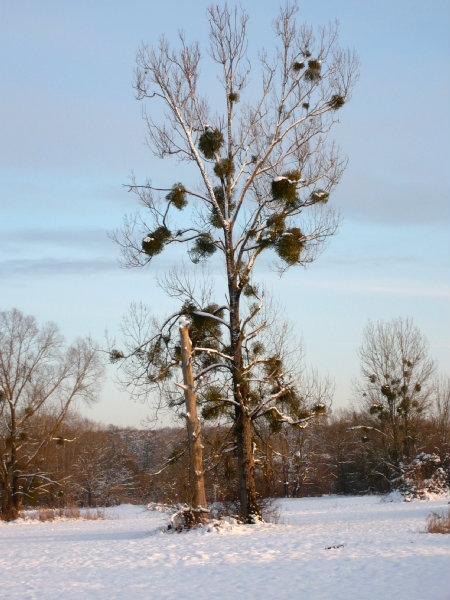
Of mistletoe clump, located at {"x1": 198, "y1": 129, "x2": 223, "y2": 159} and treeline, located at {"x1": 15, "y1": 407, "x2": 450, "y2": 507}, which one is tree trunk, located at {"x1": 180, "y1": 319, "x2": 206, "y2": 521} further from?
mistletoe clump, located at {"x1": 198, "y1": 129, "x2": 223, "y2": 159}

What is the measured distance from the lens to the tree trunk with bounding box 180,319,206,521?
14867 mm

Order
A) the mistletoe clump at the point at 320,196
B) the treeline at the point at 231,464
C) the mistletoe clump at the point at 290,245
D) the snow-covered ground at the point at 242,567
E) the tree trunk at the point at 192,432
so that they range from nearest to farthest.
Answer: the snow-covered ground at the point at 242,567 → the tree trunk at the point at 192,432 → the mistletoe clump at the point at 290,245 → the mistletoe clump at the point at 320,196 → the treeline at the point at 231,464

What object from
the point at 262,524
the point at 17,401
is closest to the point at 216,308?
the point at 262,524

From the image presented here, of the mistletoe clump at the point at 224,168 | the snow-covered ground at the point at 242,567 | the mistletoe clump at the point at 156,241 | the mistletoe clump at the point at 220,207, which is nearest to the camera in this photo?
the snow-covered ground at the point at 242,567

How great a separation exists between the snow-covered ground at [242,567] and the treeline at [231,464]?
2.97 m

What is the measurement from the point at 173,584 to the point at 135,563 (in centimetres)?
176

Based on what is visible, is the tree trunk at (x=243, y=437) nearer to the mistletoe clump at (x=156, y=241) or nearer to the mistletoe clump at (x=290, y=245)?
the mistletoe clump at (x=290, y=245)

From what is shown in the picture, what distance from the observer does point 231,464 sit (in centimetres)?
1675

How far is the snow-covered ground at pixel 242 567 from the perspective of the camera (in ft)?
28.2

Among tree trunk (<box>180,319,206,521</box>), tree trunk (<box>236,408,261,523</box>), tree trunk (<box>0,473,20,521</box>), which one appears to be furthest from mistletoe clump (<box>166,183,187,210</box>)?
tree trunk (<box>0,473,20,521</box>)

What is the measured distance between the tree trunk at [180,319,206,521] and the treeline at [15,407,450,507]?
1.27ft

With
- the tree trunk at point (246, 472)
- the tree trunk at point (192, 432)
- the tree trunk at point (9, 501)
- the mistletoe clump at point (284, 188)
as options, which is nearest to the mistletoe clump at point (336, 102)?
the mistletoe clump at point (284, 188)

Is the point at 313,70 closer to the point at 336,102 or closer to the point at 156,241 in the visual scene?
the point at 336,102

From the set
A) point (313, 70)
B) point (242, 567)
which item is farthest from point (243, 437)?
point (313, 70)
